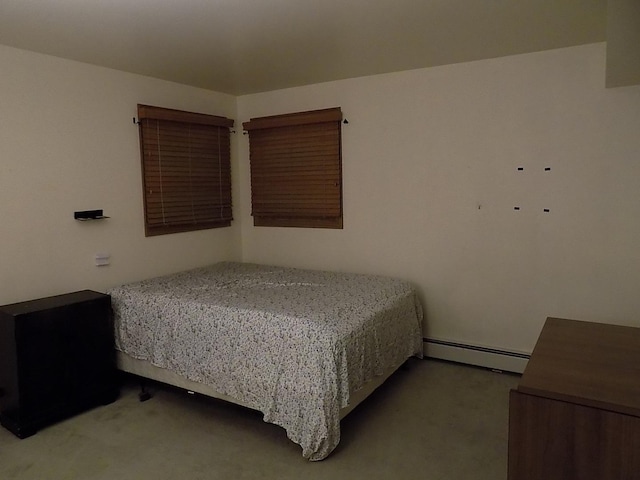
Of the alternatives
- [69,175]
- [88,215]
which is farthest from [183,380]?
[69,175]

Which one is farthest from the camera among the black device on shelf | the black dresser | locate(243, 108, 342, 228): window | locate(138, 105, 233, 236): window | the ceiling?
locate(243, 108, 342, 228): window

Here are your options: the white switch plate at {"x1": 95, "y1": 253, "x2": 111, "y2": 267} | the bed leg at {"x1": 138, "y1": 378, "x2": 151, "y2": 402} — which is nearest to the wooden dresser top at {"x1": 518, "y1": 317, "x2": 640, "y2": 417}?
the bed leg at {"x1": 138, "y1": 378, "x2": 151, "y2": 402}

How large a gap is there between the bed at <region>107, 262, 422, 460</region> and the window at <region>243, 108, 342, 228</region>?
0.84 metres

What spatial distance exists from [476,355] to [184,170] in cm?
286

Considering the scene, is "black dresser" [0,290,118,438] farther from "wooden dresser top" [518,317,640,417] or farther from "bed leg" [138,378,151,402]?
"wooden dresser top" [518,317,640,417]

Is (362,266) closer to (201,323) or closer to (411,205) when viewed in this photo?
(411,205)

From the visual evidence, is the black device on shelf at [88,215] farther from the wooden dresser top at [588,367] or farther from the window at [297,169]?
the wooden dresser top at [588,367]

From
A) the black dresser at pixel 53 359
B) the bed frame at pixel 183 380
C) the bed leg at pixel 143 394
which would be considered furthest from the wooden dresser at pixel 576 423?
the black dresser at pixel 53 359

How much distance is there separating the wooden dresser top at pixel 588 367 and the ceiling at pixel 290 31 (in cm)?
163

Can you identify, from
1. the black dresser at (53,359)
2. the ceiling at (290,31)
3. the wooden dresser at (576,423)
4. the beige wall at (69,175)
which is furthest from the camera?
the beige wall at (69,175)

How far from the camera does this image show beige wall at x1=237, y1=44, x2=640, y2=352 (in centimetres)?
304

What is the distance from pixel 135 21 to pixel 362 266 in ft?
8.21

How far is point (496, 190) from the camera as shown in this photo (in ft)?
11.2

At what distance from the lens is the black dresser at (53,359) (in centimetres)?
267
